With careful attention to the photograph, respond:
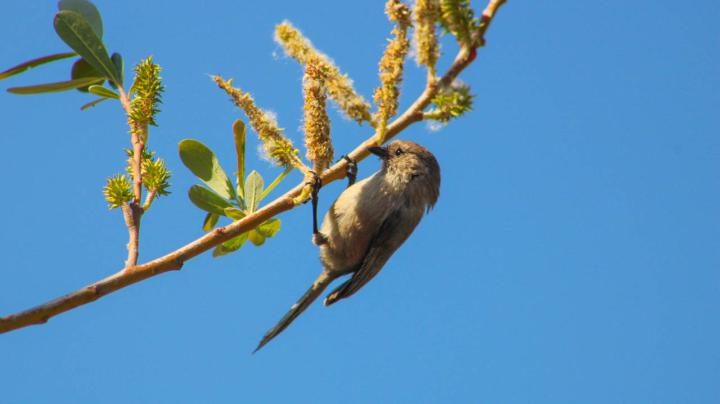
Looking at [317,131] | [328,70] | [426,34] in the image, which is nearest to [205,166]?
[317,131]

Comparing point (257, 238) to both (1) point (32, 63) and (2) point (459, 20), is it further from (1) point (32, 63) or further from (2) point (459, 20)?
(2) point (459, 20)

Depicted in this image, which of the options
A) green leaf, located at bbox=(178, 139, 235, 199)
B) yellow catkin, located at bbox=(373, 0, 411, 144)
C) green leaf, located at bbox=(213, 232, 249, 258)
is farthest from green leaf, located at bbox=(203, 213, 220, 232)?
yellow catkin, located at bbox=(373, 0, 411, 144)

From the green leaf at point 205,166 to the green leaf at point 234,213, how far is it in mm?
137

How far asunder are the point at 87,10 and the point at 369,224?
2.12 meters

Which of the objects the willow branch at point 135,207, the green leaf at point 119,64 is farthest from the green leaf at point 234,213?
the green leaf at point 119,64

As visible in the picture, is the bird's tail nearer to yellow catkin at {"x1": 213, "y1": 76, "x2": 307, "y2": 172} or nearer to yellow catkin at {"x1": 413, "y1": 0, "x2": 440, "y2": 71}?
yellow catkin at {"x1": 213, "y1": 76, "x2": 307, "y2": 172}

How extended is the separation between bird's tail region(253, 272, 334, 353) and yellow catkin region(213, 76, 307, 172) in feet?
4.65

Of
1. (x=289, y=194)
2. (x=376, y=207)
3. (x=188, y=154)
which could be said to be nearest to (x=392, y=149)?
(x=376, y=207)

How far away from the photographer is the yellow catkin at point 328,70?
2.04m

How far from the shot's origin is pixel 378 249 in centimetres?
413

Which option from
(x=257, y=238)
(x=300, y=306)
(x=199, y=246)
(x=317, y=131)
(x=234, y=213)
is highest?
(x=300, y=306)

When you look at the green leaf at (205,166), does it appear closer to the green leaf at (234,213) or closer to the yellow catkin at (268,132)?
the green leaf at (234,213)

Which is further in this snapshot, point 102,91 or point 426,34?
point 102,91

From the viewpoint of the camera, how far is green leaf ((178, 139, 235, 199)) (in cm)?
245
